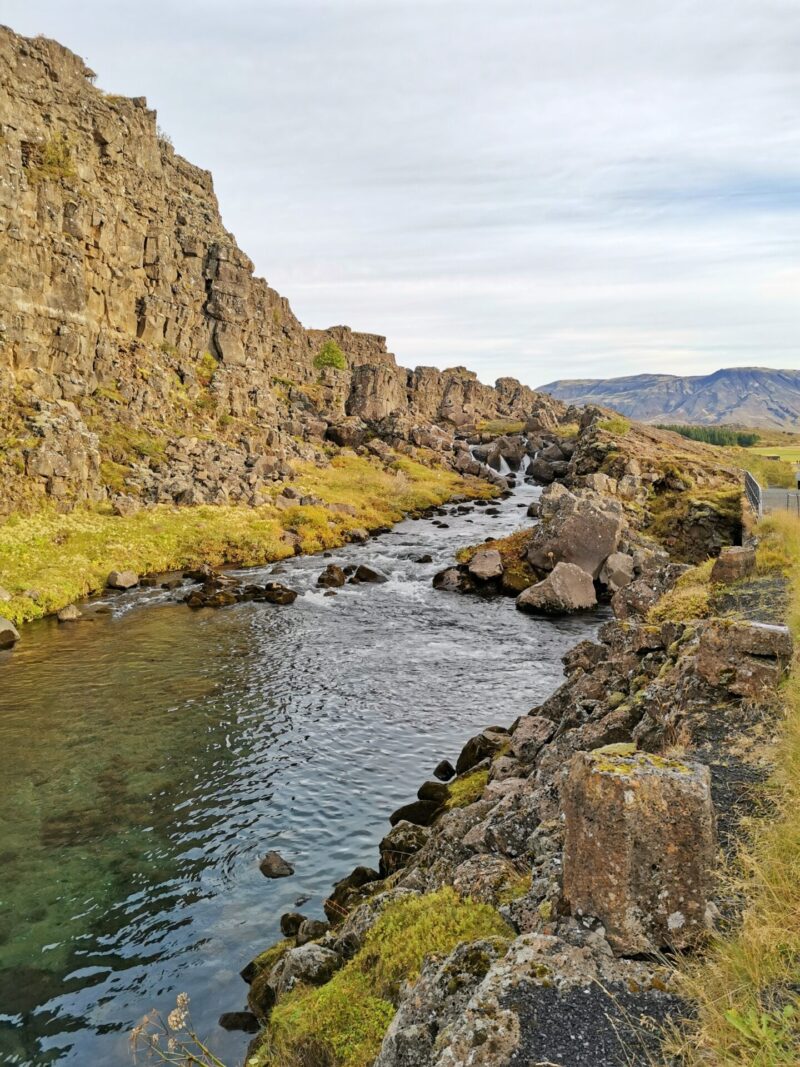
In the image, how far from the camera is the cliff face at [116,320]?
6056 centimetres

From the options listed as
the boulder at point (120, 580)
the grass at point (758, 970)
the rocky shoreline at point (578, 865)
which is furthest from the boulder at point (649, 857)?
the boulder at point (120, 580)

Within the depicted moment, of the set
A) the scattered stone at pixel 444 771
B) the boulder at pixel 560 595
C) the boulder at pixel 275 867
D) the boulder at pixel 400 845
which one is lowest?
the boulder at pixel 275 867

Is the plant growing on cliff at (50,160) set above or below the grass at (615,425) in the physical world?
above

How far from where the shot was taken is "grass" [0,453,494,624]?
42438mm

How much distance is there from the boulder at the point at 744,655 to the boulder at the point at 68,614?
117ft

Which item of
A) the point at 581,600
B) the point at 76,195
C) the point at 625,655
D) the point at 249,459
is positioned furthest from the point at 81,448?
the point at 625,655

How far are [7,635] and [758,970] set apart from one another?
37072 mm

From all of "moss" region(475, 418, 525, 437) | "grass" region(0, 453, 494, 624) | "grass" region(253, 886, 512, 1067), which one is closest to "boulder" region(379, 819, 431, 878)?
"grass" region(253, 886, 512, 1067)

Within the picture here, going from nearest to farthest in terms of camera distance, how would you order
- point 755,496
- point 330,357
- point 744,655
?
point 744,655, point 755,496, point 330,357

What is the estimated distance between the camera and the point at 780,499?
42.1 m

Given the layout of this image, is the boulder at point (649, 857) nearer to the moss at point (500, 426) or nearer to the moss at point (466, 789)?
the moss at point (466, 789)

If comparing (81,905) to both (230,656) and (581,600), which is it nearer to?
(230,656)

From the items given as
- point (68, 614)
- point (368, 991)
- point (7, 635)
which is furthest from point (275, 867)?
point (68, 614)

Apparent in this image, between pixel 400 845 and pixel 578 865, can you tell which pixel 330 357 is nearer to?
pixel 400 845
